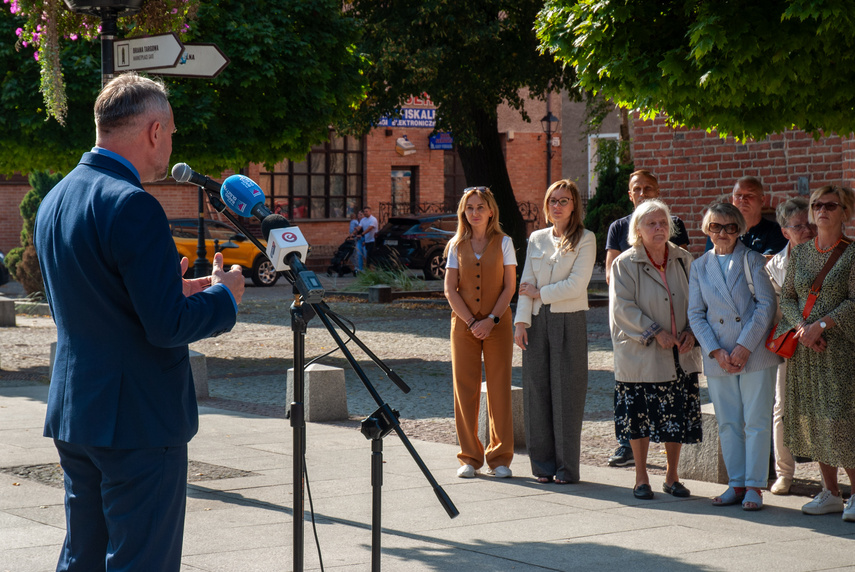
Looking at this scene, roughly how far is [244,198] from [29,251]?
18512 mm

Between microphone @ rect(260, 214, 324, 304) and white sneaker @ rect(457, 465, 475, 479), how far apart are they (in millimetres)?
4007

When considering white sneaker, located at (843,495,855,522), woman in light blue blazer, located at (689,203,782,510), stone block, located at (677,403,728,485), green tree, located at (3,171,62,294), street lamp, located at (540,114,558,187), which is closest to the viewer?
white sneaker, located at (843,495,855,522)

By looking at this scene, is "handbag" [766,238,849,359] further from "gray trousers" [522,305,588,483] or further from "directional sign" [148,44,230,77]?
"directional sign" [148,44,230,77]

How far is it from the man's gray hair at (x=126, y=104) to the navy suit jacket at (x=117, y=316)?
15cm

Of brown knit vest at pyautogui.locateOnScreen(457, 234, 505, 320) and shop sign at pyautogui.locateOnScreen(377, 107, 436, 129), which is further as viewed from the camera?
shop sign at pyautogui.locateOnScreen(377, 107, 436, 129)

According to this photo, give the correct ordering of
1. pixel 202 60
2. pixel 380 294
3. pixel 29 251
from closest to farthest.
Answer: pixel 202 60
pixel 29 251
pixel 380 294

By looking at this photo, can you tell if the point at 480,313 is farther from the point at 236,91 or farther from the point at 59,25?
the point at 236,91

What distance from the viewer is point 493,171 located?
20.2 meters

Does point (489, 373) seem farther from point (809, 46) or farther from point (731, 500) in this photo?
point (809, 46)

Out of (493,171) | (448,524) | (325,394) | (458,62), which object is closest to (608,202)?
(493,171)

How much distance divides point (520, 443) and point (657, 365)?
1.95 metres

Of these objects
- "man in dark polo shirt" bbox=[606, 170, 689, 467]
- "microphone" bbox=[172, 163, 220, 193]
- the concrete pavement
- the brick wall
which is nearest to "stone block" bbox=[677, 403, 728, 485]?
the concrete pavement

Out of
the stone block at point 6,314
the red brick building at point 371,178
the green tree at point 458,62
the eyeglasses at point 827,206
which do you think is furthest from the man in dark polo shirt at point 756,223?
the red brick building at point 371,178

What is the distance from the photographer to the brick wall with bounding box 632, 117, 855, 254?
12.0 metres
